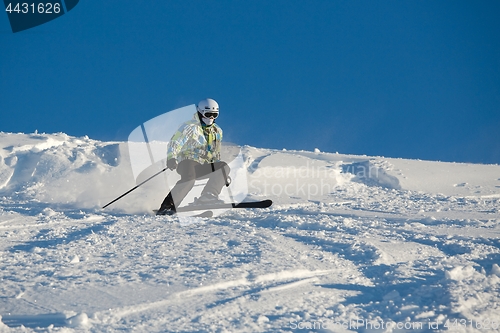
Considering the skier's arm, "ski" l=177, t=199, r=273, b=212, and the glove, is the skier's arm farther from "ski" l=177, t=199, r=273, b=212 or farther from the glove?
"ski" l=177, t=199, r=273, b=212

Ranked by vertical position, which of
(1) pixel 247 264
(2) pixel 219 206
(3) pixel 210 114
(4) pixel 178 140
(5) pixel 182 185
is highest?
(3) pixel 210 114

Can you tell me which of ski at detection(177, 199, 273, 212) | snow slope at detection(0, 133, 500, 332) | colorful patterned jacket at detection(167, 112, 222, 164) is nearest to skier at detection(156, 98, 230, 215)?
colorful patterned jacket at detection(167, 112, 222, 164)

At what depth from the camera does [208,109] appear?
8172 mm

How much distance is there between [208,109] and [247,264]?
3906 mm

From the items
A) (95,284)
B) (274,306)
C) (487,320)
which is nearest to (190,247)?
(95,284)

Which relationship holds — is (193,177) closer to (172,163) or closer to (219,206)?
(172,163)

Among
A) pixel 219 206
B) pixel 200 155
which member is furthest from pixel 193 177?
pixel 219 206

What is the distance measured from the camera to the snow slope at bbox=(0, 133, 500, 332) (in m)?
3.50

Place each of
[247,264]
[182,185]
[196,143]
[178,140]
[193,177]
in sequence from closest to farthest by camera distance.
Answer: [247,264] < [182,185] < [193,177] < [178,140] < [196,143]

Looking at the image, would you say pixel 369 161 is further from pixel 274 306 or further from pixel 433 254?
pixel 274 306

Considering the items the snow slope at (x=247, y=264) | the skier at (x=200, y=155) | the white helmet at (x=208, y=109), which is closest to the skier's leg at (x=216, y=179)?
the skier at (x=200, y=155)

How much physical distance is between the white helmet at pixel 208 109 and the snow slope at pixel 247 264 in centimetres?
158

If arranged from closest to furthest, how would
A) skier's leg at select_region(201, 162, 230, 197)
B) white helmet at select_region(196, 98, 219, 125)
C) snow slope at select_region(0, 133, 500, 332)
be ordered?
snow slope at select_region(0, 133, 500, 332) < skier's leg at select_region(201, 162, 230, 197) < white helmet at select_region(196, 98, 219, 125)

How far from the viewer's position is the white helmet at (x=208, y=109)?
322 inches
